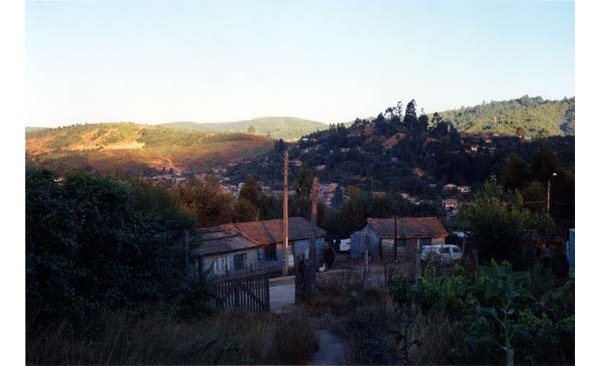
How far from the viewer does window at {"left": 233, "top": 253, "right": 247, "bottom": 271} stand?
1485 centimetres

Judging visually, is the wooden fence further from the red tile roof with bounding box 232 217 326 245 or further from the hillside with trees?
the hillside with trees

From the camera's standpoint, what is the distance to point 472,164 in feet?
71.7

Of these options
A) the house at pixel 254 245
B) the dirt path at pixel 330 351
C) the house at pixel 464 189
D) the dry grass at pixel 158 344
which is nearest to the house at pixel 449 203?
the house at pixel 464 189

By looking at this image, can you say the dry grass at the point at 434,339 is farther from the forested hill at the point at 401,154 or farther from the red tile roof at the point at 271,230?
the forested hill at the point at 401,154

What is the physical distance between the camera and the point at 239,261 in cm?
1509

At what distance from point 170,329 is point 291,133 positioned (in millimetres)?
13783

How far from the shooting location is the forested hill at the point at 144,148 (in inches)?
471

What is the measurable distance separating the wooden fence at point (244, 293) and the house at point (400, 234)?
10719 mm

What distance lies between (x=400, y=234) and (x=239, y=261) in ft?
20.2

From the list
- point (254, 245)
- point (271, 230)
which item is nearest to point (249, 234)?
point (254, 245)

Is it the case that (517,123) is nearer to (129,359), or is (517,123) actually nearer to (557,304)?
(557,304)

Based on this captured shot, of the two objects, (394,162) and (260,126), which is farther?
(394,162)

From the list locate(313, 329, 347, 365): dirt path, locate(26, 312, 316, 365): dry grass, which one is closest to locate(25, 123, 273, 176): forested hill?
locate(26, 312, 316, 365): dry grass

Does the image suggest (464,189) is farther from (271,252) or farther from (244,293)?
(244,293)
